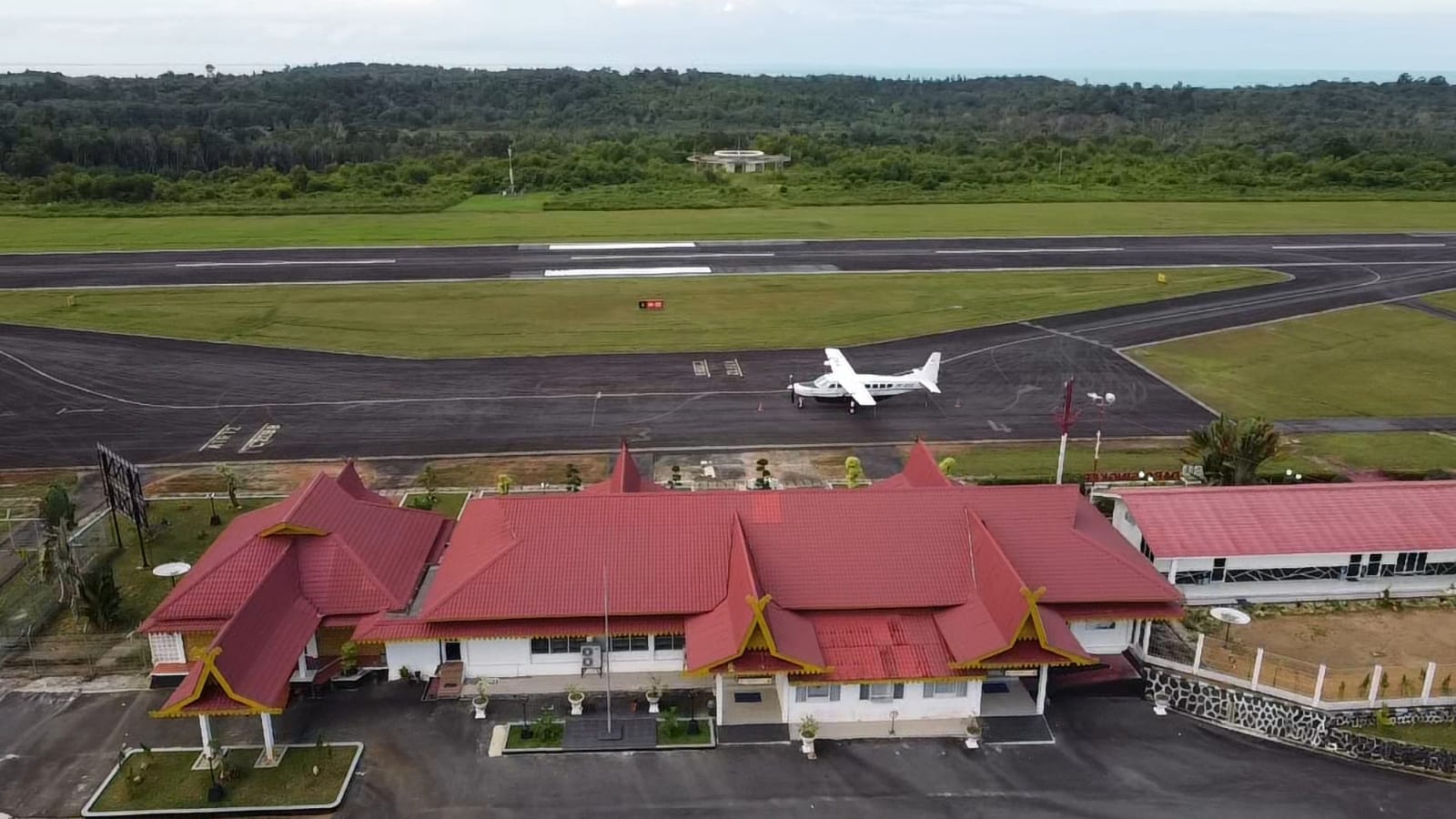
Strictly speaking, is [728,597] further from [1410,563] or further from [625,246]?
[625,246]

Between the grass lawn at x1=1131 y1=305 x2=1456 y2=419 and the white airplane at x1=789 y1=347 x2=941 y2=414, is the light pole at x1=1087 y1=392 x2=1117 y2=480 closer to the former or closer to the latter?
the grass lawn at x1=1131 y1=305 x2=1456 y2=419

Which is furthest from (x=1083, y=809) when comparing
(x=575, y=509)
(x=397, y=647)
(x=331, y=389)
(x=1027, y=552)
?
(x=331, y=389)

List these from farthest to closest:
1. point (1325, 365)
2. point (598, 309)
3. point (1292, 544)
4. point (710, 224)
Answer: point (710, 224) < point (598, 309) < point (1325, 365) < point (1292, 544)

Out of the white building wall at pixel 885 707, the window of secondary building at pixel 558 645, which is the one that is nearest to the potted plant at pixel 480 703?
the window of secondary building at pixel 558 645

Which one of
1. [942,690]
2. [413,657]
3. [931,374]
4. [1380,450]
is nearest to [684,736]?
[942,690]

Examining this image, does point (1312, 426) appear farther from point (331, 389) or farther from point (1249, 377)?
point (331, 389)

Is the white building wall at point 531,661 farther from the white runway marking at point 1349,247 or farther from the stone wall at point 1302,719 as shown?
the white runway marking at point 1349,247
